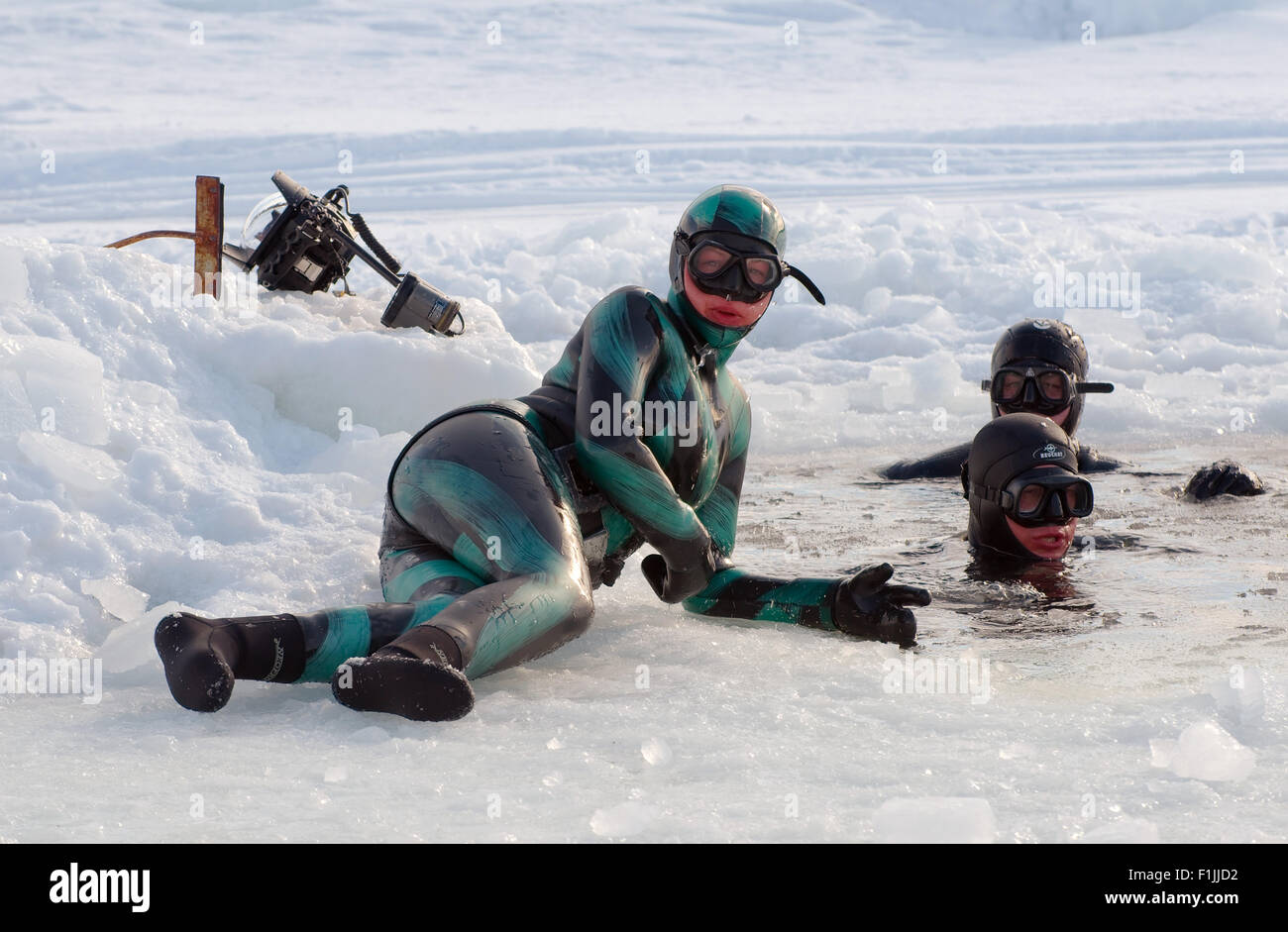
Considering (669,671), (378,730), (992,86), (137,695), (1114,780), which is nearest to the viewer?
(1114,780)

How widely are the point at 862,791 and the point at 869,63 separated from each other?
1248 inches

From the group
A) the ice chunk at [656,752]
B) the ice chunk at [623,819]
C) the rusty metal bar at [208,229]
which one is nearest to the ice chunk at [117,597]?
the ice chunk at [656,752]

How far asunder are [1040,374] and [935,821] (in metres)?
3.73

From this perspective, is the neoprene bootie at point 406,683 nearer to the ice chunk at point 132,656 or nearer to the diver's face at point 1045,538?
the ice chunk at point 132,656

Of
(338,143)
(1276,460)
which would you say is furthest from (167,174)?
(1276,460)

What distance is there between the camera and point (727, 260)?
12.7 ft

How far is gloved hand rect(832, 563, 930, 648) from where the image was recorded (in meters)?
3.76

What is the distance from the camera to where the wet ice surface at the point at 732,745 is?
2.58m

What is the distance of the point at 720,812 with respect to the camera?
263cm

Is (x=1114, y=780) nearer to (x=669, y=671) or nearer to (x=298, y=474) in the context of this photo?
(x=669, y=671)

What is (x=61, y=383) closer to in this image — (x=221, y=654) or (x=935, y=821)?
(x=221, y=654)

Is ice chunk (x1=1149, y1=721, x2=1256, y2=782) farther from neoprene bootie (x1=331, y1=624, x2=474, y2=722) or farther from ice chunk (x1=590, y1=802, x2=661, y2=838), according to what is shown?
neoprene bootie (x1=331, y1=624, x2=474, y2=722)

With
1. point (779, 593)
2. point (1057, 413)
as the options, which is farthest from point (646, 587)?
point (1057, 413)

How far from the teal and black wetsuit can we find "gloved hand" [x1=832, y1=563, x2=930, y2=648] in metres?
0.09
